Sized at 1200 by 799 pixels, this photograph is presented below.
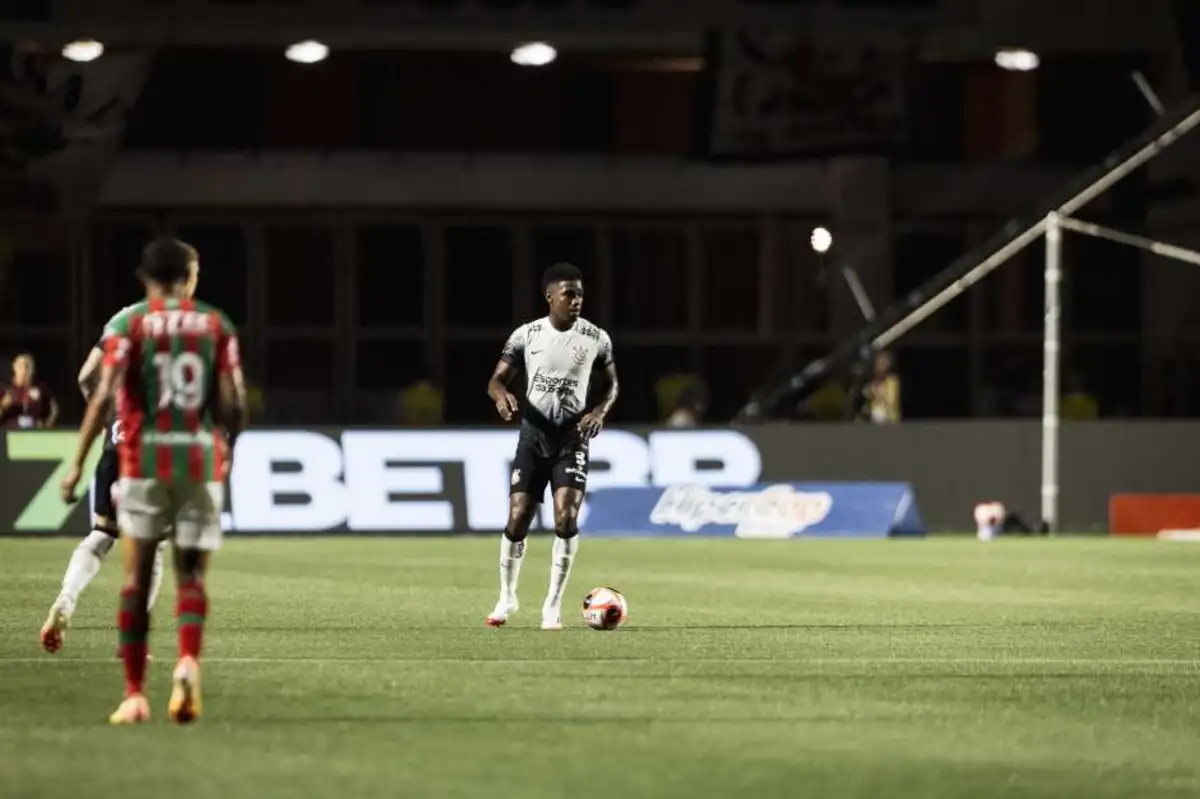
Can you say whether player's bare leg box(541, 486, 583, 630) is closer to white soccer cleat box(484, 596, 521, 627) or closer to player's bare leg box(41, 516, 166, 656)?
white soccer cleat box(484, 596, 521, 627)

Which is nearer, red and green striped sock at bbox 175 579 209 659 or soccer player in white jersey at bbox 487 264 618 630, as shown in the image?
red and green striped sock at bbox 175 579 209 659

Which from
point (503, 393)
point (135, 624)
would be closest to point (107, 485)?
point (503, 393)

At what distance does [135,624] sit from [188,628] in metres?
0.27

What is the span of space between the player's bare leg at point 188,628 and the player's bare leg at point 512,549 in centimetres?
599

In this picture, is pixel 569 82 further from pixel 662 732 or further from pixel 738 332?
pixel 662 732

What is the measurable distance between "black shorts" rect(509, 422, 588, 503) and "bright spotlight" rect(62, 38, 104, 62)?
82.4 feet

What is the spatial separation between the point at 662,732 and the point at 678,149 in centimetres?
3609

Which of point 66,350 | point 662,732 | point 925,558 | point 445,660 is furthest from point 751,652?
point 66,350

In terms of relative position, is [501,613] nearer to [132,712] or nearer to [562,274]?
[562,274]

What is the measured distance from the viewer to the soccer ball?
16281 millimetres

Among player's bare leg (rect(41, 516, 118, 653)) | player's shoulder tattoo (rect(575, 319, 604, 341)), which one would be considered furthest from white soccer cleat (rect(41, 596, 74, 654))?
player's shoulder tattoo (rect(575, 319, 604, 341))

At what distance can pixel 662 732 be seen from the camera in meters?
10.8

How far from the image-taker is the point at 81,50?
4034 cm

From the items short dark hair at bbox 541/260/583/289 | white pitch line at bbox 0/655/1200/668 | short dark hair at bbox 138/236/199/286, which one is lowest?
Result: white pitch line at bbox 0/655/1200/668
